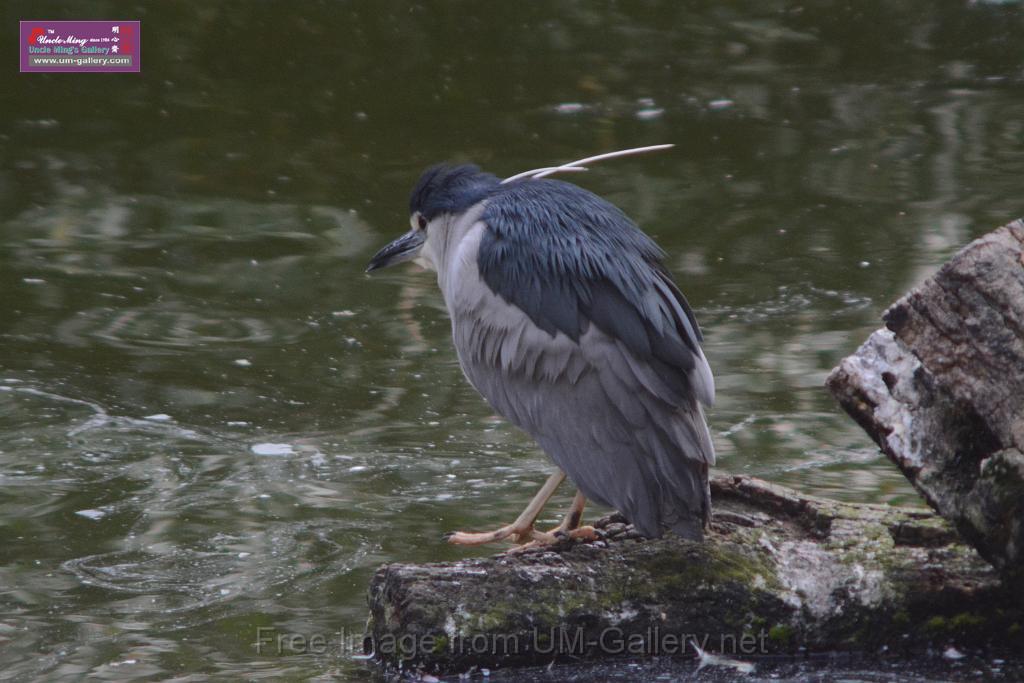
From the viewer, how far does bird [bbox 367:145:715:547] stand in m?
3.43

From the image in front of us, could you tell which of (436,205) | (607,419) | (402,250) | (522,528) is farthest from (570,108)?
(607,419)

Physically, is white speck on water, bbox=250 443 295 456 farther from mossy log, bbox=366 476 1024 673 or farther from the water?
mossy log, bbox=366 476 1024 673

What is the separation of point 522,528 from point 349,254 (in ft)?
10.8

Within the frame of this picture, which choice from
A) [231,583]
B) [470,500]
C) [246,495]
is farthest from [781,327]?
[231,583]

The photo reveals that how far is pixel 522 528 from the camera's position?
13.0ft

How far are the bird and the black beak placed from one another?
13.0 inches

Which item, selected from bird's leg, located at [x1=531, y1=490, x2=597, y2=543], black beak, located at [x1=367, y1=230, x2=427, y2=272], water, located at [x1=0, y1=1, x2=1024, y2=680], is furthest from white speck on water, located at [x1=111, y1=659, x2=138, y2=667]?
black beak, located at [x1=367, y1=230, x2=427, y2=272]

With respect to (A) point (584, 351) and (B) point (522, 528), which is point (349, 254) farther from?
(A) point (584, 351)

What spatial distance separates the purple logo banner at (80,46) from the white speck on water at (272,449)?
15.5 ft

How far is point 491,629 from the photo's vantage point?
322 cm

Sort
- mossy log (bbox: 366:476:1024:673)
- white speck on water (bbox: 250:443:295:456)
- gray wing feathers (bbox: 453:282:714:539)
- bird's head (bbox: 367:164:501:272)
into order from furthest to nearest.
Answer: white speck on water (bbox: 250:443:295:456) → bird's head (bbox: 367:164:501:272) → gray wing feathers (bbox: 453:282:714:539) → mossy log (bbox: 366:476:1024:673)

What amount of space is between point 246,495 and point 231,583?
70 cm

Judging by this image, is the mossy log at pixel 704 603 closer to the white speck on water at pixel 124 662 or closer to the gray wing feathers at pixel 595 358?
the gray wing feathers at pixel 595 358

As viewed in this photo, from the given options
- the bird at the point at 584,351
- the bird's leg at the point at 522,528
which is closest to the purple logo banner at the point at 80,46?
the bird at the point at 584,351
